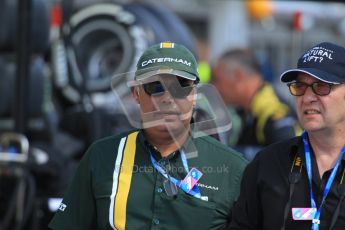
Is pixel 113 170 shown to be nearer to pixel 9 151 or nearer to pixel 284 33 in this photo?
pixel 9 151

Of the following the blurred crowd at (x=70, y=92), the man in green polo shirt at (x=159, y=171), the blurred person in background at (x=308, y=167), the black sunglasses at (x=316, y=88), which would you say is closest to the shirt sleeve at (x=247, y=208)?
the blurred person in background at (x=308, y=167)

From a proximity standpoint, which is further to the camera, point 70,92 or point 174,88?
point 70,92

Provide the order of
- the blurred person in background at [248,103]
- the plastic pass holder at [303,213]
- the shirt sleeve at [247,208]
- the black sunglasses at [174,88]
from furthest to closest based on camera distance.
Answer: the blurred person in background at [248,103] < the black sunglasses at [174,88] < the shirt sleeve at [247,208] < the plastic pass holder at [303,213]

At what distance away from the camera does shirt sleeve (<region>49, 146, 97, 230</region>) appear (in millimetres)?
3395

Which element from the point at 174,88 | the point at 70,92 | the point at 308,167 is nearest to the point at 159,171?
the point at 174,88

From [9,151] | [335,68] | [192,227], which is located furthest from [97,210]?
A: [9,151]

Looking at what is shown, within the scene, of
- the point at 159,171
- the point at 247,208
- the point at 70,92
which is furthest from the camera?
the point at 70,92

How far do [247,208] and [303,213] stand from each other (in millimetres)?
238

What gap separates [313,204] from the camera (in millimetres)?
3072

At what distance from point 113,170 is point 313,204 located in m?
0.81

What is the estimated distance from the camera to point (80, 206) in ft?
11.2

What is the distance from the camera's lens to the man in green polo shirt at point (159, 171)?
329 cm

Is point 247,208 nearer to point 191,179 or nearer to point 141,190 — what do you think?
point 191,179

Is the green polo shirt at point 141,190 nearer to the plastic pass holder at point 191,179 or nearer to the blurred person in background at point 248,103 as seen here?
the plastic pass holder at point 191,179
